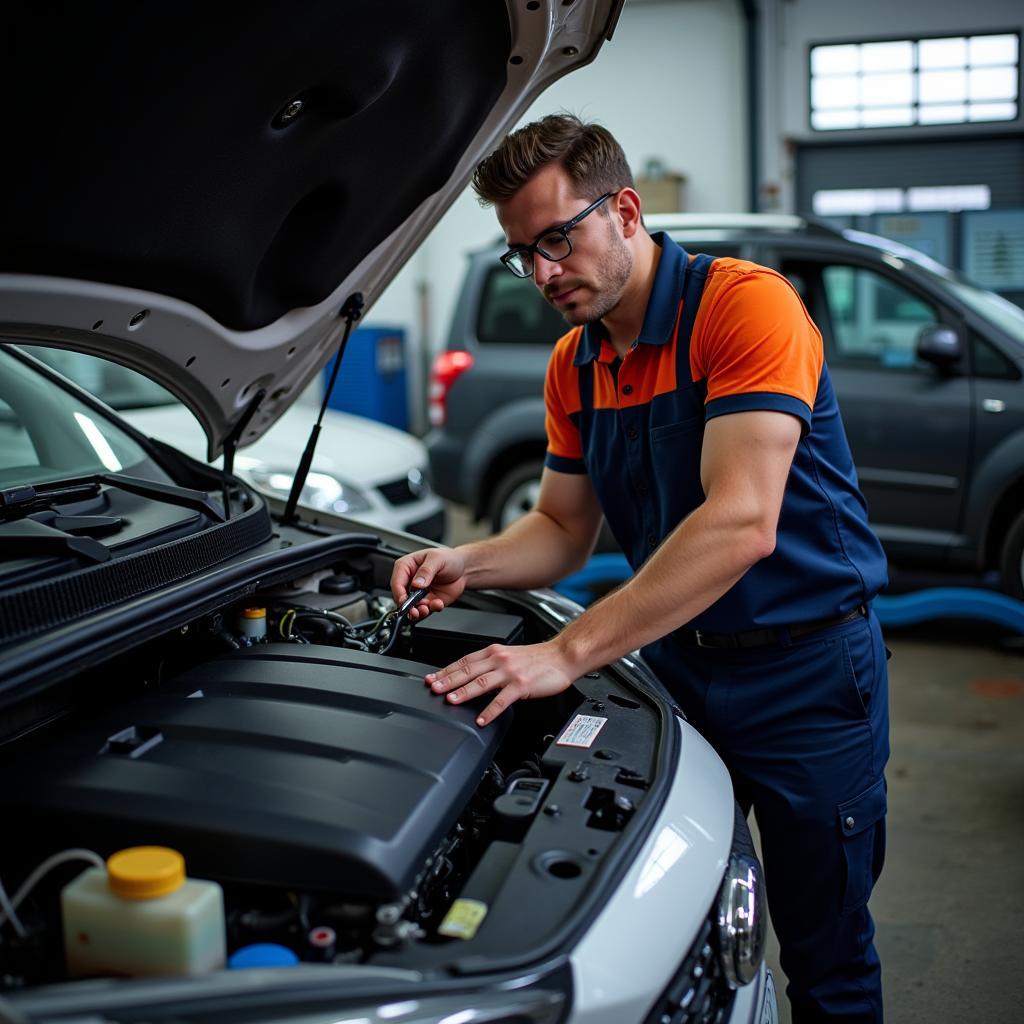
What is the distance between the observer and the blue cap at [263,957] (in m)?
1.01

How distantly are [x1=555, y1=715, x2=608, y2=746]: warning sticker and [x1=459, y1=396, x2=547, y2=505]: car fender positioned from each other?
3.32 meters

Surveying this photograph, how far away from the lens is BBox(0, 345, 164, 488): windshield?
6.10 ft

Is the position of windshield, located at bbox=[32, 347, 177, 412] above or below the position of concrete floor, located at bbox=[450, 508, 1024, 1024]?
above

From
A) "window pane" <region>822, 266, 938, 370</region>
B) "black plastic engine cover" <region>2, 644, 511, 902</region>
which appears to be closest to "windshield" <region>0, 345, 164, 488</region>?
"black plastic engine cover" <region>2, 644, 511, 902</region>

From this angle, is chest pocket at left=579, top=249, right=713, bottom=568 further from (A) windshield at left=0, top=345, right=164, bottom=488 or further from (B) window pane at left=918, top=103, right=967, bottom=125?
(B) window pane at left=918, top=103, right=967, bottom=125

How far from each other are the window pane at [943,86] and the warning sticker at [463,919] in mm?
9503

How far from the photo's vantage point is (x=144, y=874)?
98cm

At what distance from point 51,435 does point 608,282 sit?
3.41 feet

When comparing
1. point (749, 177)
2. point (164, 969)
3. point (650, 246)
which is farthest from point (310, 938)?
point (749, 177)

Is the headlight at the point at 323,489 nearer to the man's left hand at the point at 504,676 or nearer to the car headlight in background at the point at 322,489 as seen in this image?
the car headlight in background at the point at 322,489

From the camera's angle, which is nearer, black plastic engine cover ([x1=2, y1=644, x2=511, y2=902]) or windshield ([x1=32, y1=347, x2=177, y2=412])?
black plastic engine cover ([x1=2, y1=644, x2=511, y2=902])

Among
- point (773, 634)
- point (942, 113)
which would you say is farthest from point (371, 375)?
point (773, 634)

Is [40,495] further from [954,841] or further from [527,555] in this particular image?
[954,841]

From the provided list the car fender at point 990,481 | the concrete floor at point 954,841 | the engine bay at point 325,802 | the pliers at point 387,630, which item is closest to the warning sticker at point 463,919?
the engine bay at point 325,802
